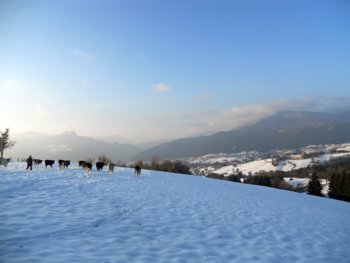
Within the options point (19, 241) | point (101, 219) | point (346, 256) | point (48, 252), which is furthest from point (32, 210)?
point (346, 256)

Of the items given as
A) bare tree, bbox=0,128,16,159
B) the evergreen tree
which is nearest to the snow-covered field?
bare tree, bbox=0,128,16,159

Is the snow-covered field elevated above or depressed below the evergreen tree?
above

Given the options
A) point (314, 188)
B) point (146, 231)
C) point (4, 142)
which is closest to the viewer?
point (146, 231)

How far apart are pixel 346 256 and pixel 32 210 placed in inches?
560

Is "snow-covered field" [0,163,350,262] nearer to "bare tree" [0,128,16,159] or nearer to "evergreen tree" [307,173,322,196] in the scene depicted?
"bare tree" [0,128,16,159]

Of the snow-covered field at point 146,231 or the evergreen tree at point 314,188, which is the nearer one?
the snow-covered field at point 146,231

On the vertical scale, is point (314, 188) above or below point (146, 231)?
below

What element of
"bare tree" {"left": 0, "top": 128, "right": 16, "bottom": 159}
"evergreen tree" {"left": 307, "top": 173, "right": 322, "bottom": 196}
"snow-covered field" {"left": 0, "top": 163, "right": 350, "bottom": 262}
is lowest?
"evergreen tree" {"left": 307, "top": 173, "right": 322, "bottom": 196}

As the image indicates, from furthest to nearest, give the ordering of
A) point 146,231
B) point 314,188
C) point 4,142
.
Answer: point 314,188, point 4,142, point 146,231

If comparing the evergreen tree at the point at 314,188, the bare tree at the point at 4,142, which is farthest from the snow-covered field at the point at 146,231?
the evergreen tree at the point at 314,188

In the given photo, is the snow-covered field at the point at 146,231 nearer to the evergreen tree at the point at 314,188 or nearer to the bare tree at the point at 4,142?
the bare tree at the point at 4,142

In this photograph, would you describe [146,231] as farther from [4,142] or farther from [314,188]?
[314,188]

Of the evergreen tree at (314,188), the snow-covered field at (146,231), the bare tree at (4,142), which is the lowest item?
the evergreen tree at (314,188)

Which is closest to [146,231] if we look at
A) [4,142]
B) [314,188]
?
[4,142]
